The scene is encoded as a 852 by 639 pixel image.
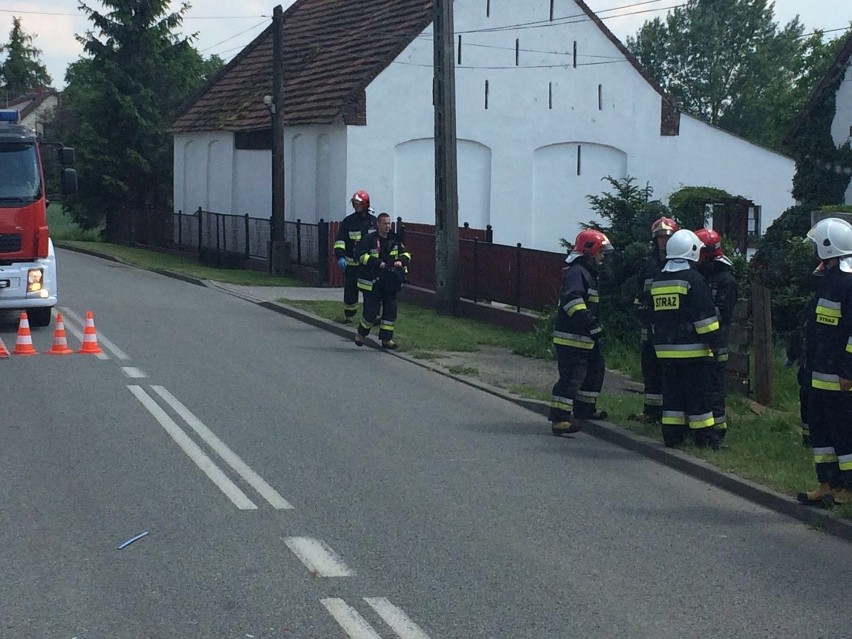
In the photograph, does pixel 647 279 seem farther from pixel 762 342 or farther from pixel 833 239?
pixel 833 239

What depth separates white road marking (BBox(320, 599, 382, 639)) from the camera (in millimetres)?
5684

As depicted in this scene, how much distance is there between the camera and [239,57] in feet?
147

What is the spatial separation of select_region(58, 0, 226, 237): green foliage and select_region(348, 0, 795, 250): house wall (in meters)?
17.3

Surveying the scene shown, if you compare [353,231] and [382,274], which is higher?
[353,231]

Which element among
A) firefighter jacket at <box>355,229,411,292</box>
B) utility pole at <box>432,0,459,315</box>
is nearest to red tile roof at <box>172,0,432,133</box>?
utility pole at <box>432,0,459,315</box>

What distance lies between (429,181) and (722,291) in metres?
23.7

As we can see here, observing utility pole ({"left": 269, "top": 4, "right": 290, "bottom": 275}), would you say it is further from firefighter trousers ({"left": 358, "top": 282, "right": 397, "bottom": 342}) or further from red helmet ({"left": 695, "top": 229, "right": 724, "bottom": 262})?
red helmet ({"left": 695, "top": 229, "right": 724, "bottom": 262})

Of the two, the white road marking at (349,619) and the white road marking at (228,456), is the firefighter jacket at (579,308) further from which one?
the white road marking at (349,619)

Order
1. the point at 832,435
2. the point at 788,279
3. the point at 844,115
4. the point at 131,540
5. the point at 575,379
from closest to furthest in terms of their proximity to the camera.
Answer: the point at 131,540 < the point at 832,435 < the point at 575,379 < the point at 788,279 < the point at 844,115

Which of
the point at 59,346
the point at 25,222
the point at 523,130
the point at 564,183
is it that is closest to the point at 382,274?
the point at 59,346

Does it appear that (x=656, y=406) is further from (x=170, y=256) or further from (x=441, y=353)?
(x=170, y=256)

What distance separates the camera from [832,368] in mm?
8133

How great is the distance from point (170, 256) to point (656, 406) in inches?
1200

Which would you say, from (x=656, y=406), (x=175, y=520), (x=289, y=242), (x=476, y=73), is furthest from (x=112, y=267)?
(x=175, y=520)
